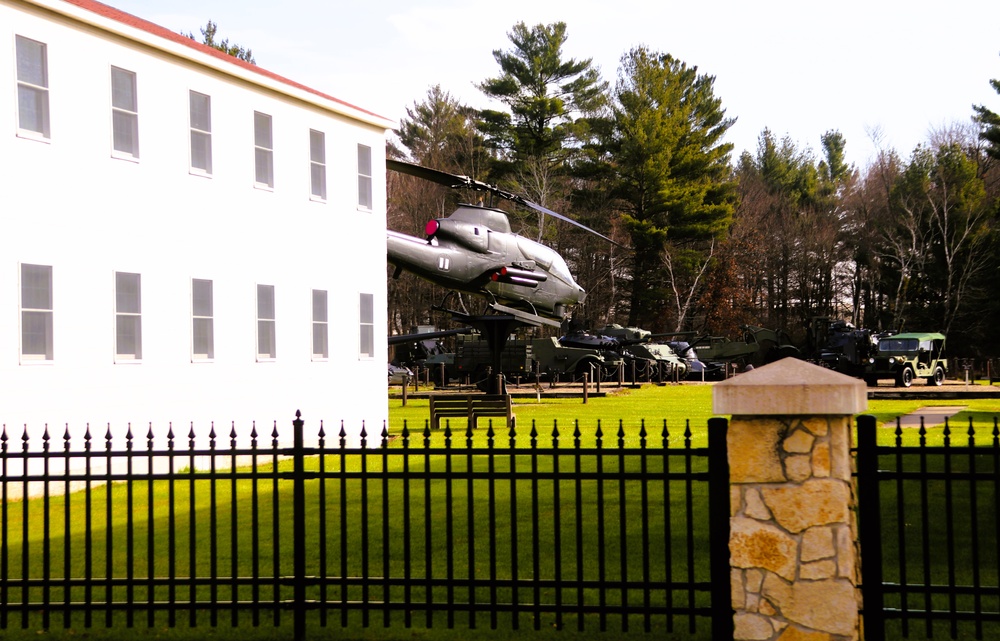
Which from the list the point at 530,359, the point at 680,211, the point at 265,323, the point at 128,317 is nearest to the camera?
the point at 128,317

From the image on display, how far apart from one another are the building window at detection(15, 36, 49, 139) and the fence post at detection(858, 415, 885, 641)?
12332 millimetres

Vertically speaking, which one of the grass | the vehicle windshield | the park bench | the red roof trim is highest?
the red roof trim

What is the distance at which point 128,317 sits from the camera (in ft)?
55.8

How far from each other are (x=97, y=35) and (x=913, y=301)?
52.4m

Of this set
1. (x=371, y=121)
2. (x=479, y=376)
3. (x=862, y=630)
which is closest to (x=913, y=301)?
(x=479, y=376)

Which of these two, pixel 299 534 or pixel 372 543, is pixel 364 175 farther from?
pixel 299 534

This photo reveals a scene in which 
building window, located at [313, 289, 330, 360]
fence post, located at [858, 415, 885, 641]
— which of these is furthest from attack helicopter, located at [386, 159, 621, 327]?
fence post, located at [858, 415, 885, 641]

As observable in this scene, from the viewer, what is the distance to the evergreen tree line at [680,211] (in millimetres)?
59812

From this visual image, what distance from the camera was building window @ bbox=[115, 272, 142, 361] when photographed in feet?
55.2

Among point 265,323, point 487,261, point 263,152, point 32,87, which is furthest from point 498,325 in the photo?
point 32,87

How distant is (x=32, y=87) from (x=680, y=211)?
5271 cm

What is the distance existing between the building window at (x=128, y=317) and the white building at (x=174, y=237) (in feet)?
0.08

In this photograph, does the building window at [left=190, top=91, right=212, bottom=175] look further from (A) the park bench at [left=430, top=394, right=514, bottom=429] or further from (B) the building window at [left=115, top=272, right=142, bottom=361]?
(A) the park bench at [left=430, top=394, right=514, bottom=429]

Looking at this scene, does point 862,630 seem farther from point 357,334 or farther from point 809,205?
point 809,205
